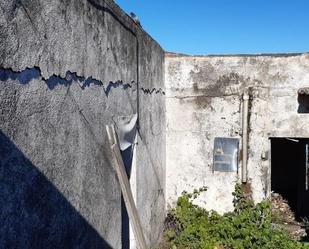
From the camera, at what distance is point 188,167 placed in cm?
768

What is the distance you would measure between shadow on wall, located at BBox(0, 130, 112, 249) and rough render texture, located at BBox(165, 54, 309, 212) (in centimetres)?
473

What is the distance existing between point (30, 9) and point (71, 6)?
65cm

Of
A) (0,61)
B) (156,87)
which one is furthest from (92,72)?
(156,87)

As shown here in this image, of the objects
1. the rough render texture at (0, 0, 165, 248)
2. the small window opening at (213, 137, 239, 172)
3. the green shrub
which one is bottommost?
the green shrub

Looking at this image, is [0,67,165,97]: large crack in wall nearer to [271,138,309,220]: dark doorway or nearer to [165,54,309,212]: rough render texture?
[165,54,309,212]: rough render texture

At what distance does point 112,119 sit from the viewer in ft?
13.5

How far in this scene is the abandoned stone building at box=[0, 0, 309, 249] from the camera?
7.62 ft

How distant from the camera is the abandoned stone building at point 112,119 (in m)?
2.32

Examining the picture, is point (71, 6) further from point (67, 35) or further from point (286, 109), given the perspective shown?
point (286, 109)

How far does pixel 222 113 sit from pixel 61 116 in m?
5.02

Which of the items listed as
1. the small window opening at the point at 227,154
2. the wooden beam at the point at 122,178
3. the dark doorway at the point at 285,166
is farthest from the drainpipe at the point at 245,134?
the dark doorway at the point at 285,166

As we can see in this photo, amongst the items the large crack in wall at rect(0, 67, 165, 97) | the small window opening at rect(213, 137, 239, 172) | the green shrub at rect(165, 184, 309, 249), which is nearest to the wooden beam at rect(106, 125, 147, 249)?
the large crack in wall at rect(0, 67, 165, 97)

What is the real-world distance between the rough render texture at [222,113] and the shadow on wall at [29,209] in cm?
473

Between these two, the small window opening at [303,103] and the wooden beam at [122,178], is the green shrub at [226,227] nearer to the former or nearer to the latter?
the small window opening at [303,103]
